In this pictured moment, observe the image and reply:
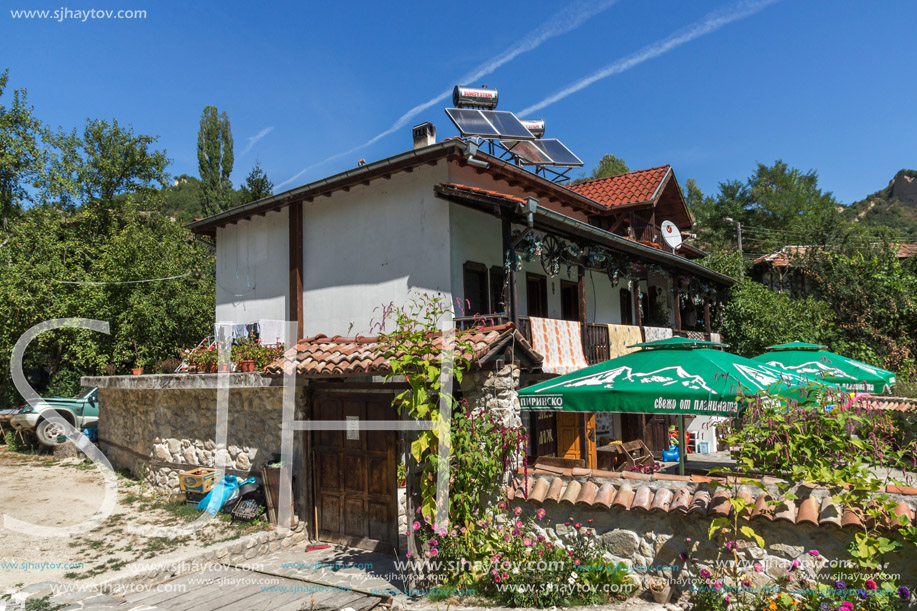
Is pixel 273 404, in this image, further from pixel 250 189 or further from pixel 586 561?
pixel 250 189

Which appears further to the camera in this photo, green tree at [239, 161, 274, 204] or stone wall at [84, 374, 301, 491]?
green tree at [239, 161, 274, 204]

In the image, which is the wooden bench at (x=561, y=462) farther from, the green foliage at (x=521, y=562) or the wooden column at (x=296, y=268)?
the wooden column at (x=296, y=268)

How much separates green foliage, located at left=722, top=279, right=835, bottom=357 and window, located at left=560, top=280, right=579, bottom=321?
8003 millimetres

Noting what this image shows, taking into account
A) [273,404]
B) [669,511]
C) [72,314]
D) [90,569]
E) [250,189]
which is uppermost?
[250,189]

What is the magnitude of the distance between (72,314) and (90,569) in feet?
42.4

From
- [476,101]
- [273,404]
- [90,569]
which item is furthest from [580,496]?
[476,101]

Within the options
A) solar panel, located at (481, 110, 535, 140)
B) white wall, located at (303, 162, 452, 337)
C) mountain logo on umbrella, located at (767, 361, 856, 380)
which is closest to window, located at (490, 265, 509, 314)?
white wall, located at (303, 162, 452, 337)

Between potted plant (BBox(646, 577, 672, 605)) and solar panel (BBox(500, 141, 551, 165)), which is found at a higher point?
solar panel (BBox(500, 141, 551, 165))

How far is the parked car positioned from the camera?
14594 millimetres

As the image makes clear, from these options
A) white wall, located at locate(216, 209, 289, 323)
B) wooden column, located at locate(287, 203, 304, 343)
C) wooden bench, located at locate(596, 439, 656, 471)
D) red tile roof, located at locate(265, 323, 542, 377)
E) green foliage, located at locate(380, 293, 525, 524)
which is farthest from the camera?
white wall, located at locate(216, 209, 289, 323)

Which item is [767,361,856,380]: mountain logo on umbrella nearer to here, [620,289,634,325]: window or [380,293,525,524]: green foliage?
[620,289,634,325]: window

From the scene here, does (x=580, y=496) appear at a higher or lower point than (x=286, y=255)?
lower

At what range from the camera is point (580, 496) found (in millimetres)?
6012

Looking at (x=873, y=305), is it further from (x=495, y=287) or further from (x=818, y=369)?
(x=495, y=287)
